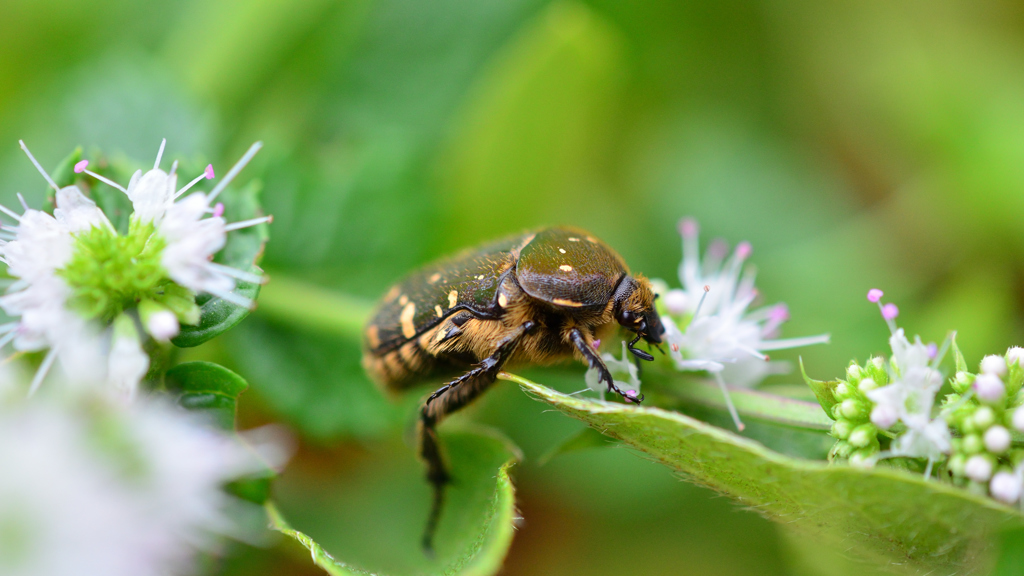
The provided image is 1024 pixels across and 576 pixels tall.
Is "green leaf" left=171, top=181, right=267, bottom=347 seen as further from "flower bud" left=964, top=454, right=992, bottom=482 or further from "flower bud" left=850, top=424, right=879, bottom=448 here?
"flower bud" left=964, top=454, right=992, bottom=482

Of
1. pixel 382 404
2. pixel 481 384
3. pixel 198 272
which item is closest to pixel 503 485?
pixel 481 384

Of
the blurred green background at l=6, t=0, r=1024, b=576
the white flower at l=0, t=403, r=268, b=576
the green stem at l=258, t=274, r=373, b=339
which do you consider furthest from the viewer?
the blurred green background at l=6, t=0, r=1024, b=576

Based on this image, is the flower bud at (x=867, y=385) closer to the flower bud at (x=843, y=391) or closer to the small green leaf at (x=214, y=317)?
the flower bud at (x=843, y=391)

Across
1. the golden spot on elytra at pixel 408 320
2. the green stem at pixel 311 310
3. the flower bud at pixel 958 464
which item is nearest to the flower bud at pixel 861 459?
the flower bud at pixel 958 464

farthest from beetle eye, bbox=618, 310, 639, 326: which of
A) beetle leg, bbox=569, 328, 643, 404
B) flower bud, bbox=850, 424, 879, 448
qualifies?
flower bud, bbox=850, 424, 879, 448

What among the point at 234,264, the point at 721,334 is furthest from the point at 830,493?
the point at 234,264

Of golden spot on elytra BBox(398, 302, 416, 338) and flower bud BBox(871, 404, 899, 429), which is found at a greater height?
flower bud BBox(871, 404, 899, 429)
